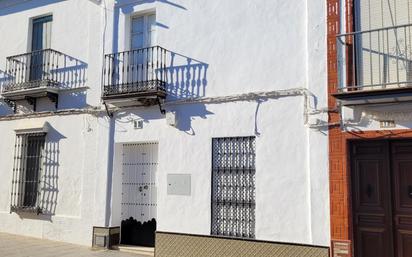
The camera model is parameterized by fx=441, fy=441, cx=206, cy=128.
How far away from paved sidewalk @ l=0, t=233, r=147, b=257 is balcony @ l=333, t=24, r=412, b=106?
561cm

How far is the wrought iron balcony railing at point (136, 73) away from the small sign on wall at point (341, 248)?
459 cm

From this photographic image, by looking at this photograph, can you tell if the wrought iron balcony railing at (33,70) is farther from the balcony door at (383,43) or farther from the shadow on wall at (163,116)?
the balcony door at (383,43)

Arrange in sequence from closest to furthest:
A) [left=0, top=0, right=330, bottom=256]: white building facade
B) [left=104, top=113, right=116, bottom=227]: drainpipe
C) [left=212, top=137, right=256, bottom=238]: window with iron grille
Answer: [left=0, top=0, right=330, bottom=256]: white building facade < [left=212, top=137, right=256, bottom=238]: window with iron grille < [left=104, top=113, right=116, bottom=227]: drainpipe

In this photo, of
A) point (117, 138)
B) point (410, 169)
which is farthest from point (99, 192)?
point (410, 169)

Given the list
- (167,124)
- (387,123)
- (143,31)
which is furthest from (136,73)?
(387,123)

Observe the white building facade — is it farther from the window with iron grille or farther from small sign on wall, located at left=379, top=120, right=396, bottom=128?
small sign on wall, located at left=379, top=120, right=396, bottom=128

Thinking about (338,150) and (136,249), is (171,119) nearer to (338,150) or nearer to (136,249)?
(136,249)

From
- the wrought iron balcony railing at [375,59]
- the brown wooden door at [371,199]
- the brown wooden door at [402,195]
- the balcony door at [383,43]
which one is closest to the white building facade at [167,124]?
the wrought iron balcony railing at [375,59]

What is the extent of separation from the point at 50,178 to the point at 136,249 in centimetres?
305

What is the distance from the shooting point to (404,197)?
726 cm

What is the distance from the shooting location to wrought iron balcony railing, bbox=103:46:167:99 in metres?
9.61

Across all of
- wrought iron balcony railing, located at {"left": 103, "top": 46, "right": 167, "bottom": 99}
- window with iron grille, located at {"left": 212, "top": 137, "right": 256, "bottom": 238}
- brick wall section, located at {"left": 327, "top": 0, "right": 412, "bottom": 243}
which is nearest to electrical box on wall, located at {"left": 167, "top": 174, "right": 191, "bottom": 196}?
window with iron grille, located at {"left": 212, "top": 137, "right": 256, "bottom": 238}

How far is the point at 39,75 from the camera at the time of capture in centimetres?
1170

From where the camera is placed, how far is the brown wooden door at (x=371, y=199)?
24.0 ft
